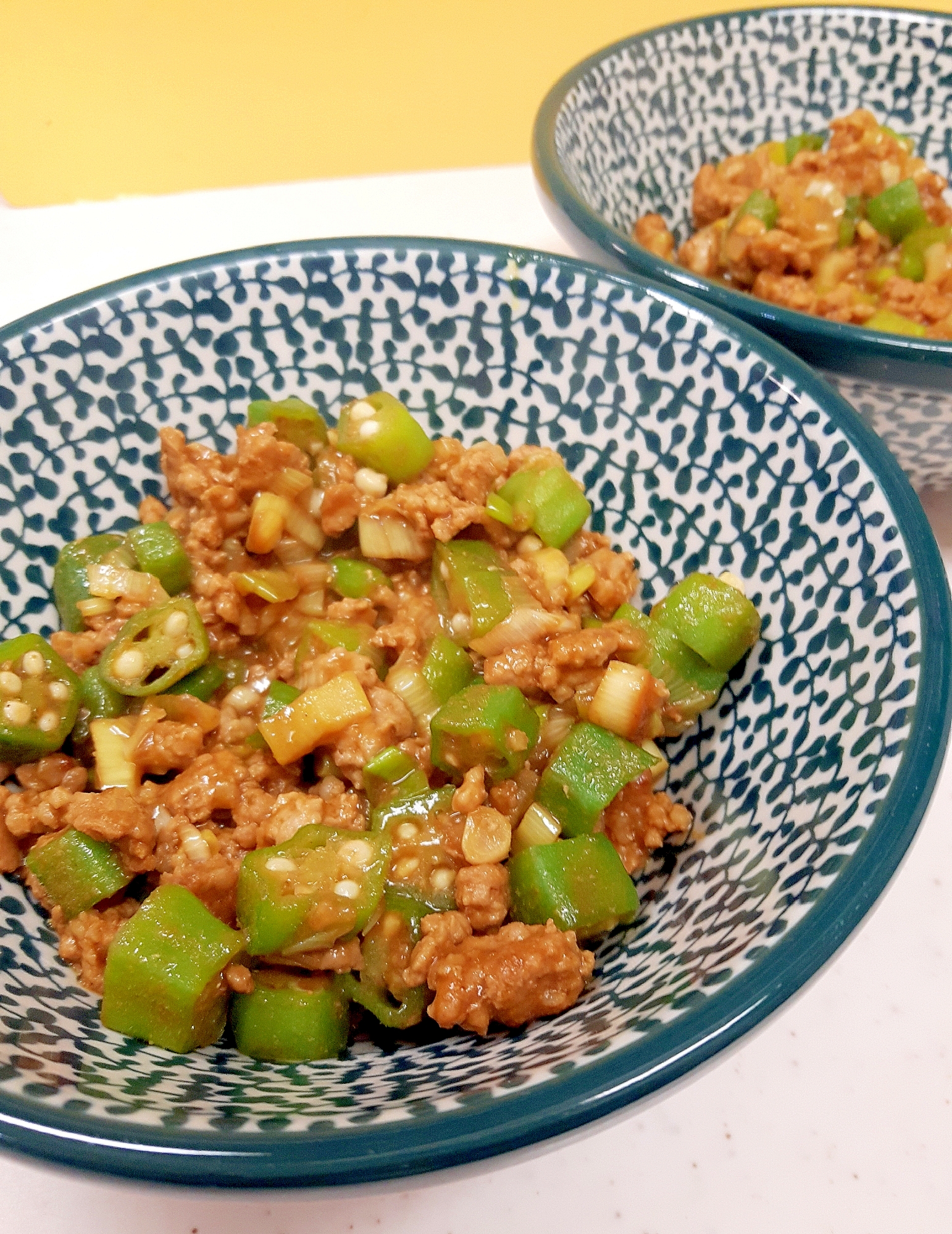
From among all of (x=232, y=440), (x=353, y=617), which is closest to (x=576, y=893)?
(x=353, y=617)

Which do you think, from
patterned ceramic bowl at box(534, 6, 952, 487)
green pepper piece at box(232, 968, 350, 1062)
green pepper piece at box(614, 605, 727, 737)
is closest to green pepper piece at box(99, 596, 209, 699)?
green pepper piece at box(232, 968, 350, 1062)

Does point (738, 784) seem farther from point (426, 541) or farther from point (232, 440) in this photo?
point (232, 440)

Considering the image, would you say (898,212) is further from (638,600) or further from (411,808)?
(411,808)

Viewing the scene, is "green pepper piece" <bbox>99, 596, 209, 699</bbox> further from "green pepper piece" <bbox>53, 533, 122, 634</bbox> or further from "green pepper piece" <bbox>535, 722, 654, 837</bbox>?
"green pepper piece" <bbox>535, 722, 654, 837</bbox>

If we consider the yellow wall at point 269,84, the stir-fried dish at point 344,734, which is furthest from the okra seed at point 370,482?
the yellow wall at point 269,84

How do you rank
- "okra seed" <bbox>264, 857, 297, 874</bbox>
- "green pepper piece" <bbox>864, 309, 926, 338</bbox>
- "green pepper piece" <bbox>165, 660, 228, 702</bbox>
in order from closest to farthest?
"okra seed" <bbox>264, 857, 297, 874</bbox> < "green pepper piece" <bbox>165, 660, 228, 702</bbox> < "green pepper piece" <bbox>864, 309, 926, 338</bbox>

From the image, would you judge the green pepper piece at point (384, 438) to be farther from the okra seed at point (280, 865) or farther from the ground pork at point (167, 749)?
the okra seed at point (280, 865)
